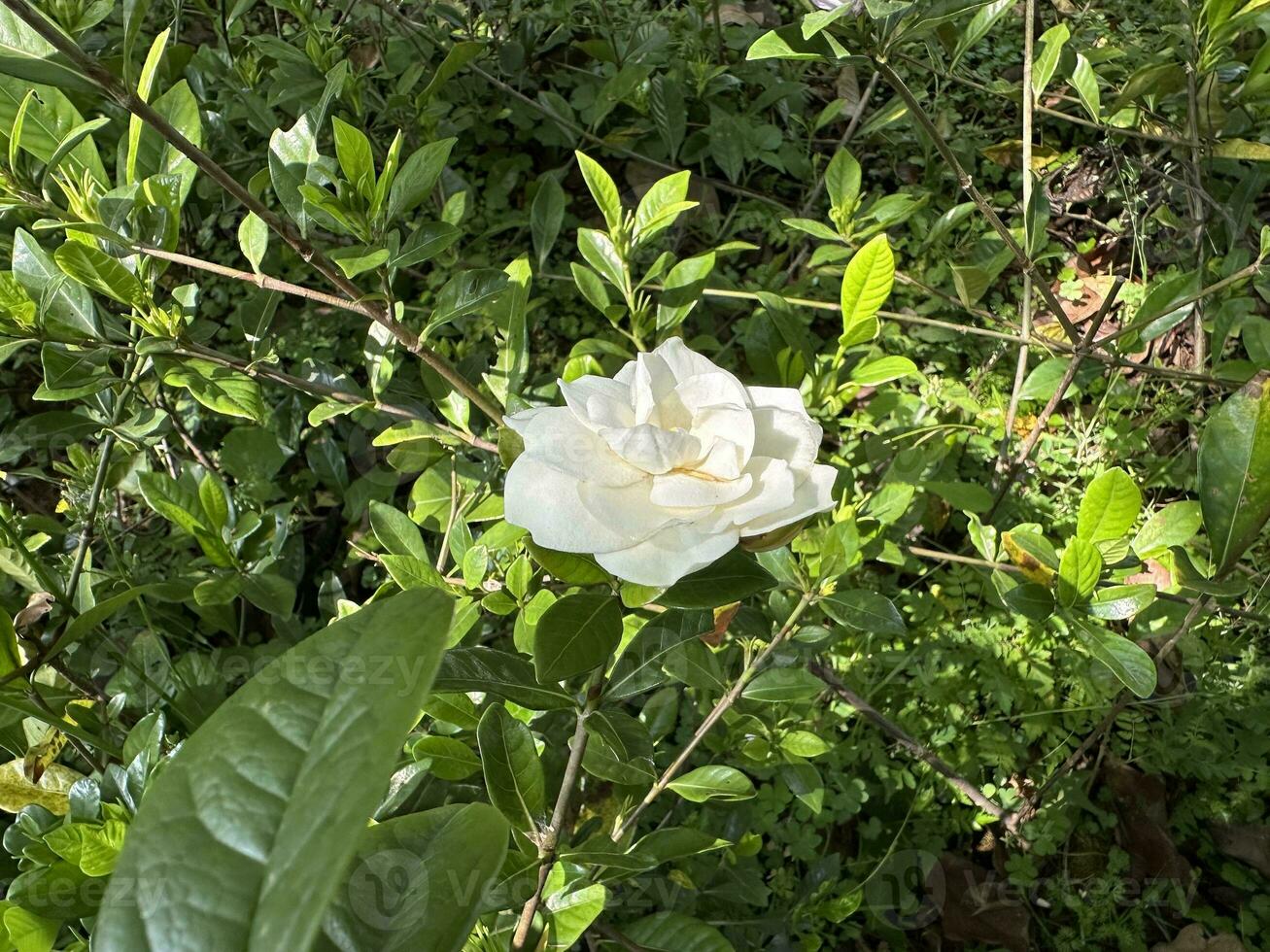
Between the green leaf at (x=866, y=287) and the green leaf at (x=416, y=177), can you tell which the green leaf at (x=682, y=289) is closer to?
the green leaf at (x=866, y=287)

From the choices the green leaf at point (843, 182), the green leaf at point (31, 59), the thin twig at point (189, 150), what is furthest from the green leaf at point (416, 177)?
the green leaf at point (843, 182)

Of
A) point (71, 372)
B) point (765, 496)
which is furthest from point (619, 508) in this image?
point (71, 372)

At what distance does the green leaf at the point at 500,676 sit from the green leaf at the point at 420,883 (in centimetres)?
18

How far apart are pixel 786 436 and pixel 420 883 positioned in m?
0.44

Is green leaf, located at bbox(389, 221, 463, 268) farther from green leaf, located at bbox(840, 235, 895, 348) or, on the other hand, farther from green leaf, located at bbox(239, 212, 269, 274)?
green leaf, located at bbox(840, 235, 895, 348)

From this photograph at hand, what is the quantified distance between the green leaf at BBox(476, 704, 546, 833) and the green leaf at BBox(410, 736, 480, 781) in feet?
0.50

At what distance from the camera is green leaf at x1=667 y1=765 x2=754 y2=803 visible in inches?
41.8

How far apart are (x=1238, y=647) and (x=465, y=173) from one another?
2.13 meters

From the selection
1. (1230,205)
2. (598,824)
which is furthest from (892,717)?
(1230,205)

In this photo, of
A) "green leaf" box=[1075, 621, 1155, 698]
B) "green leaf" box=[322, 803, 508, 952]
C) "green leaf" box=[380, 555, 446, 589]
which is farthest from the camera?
"green leaf" box=[380, 555, 446, 589]

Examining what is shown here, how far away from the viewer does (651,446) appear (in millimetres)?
693

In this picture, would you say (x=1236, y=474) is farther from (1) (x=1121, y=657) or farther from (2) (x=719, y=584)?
(2) (x=719, y=584)

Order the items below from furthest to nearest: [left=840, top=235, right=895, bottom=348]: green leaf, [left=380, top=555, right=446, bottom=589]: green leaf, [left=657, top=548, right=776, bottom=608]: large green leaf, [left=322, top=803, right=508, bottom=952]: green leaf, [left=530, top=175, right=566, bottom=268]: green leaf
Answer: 1. [left=530, top=175, right=566, bottom=268]: green leaf
2. [left=840, top=235, right=895, bottom=348]: green leaf
3. [left=380, top=555, right=446, bottom=589]: green leaf
4. [left=657, top=548, right=776, bottom=608]: large green leaf
5. [left=322, top=803, right=508, bottom=952]: green leaf

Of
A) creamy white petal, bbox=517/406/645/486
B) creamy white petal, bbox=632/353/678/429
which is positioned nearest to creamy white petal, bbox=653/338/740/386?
creamy white petal, bbox=632/353/678/429
